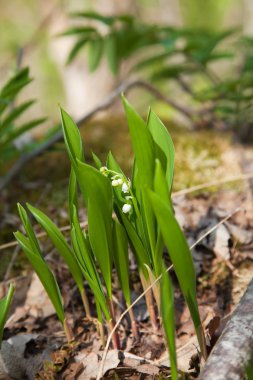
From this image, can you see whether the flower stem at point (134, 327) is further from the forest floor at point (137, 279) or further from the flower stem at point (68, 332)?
the flower stem at point (68, 332)

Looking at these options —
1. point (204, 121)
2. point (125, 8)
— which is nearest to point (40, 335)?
point (204, 121)

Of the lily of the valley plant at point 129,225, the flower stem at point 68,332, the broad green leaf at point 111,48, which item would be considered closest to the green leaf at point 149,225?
the lily of the valley plant at point 129,225

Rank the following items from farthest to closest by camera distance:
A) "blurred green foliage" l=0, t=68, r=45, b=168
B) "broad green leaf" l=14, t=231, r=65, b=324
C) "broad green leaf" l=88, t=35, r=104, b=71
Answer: "broad green leaf" l=88, t=35, r=104, b=71 < "blurred green foliage" l=0, t=68, r=45, b=168 < "broad green leaf" l=14, t=231, r=65, b=324

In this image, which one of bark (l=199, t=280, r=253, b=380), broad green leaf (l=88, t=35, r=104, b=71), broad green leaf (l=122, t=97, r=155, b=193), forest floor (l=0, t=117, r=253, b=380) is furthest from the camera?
broad green leaf (l=88, t=35, r=104, b=71)

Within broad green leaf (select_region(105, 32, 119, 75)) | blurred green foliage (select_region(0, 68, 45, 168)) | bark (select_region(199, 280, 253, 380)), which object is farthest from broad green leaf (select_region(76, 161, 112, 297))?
broad green leaf (select_region(105, 32, 119, 75))

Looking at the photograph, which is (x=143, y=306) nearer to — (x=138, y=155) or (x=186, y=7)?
(x=138, y=155)

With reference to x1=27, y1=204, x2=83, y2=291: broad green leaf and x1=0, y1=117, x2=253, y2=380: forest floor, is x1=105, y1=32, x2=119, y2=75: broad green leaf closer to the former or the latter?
x1=0, y1=117, x2=253, y2=380: forest floor
